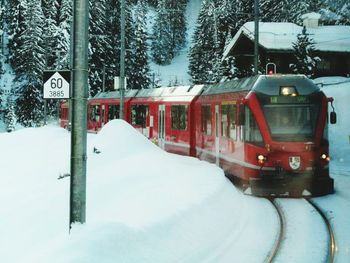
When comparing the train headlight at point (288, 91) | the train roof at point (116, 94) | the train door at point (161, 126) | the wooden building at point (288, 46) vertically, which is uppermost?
Answer: the wooden building at point (288, 46)

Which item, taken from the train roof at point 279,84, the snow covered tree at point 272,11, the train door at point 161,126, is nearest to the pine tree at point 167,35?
the snow covered tree at point 272,11

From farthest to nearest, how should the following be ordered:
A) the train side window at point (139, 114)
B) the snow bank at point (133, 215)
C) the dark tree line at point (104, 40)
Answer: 1. the dark tree line at point (104, 40)
2. the train side window at point (139, 114)
3. the snow bank at point (133, 215)

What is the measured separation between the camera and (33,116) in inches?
2288

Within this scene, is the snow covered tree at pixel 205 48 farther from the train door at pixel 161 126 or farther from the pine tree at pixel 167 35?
the train door at pixel 161 126

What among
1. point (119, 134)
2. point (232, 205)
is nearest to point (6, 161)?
point (119, 134)

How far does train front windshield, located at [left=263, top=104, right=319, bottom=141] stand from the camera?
45.3ft

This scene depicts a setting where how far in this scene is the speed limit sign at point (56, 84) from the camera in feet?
25.0

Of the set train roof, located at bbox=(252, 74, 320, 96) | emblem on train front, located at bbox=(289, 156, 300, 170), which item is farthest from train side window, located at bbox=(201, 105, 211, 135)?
emblem on train front, located at bbox=(289, 156, 300, 170)

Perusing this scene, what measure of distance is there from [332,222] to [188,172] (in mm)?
4116

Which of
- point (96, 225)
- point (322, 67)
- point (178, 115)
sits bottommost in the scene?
point (96, 225)

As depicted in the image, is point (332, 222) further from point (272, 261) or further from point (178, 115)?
point (178, 115)

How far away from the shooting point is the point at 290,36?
44.4 m

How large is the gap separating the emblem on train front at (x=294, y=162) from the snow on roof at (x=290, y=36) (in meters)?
28.1

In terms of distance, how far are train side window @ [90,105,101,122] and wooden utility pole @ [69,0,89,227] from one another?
26618 millimetres
